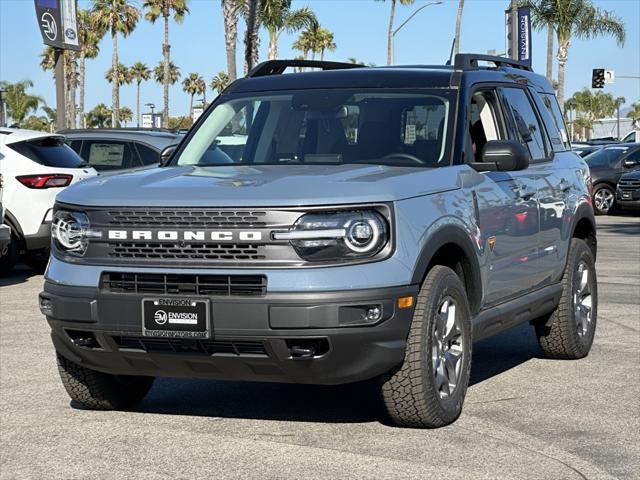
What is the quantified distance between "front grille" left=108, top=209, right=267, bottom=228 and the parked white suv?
8530 millimetres

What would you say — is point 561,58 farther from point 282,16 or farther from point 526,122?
point 526,122

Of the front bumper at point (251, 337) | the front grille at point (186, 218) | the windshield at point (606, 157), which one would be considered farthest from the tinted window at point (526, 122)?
the windshield at point (606, 157)

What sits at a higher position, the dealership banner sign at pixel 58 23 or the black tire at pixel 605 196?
the dealership banner sign at pixel 58 23

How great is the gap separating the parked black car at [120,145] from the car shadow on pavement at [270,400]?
8907mm

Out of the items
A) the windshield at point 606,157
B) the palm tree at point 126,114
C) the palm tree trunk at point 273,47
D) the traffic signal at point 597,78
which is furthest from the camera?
the palm tree at point 126,114

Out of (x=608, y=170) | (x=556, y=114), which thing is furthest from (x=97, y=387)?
(x=608, y=170)

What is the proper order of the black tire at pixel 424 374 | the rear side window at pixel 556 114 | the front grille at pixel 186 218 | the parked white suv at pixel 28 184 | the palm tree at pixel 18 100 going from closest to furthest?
the front grille at pixel 186 218 < the black tire at pixel 424 374 < the rear side window at pixel 556 114 < the parked white suv at pixel 28 184 < the palm tree at pixel 18 100

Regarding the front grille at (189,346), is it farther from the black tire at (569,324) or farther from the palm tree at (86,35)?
the palm tree at (86,35)

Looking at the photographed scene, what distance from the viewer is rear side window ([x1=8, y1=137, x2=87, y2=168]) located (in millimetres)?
14297

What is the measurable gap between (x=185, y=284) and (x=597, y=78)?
55.5m

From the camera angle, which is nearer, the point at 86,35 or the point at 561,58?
the point at 561,58

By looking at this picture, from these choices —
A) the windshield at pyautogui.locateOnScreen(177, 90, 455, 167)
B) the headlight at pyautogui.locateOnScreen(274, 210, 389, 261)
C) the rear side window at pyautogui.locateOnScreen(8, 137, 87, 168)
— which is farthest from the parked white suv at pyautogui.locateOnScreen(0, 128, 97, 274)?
the headlight at pyautogui.locateOnScreen(274, 210, 389, 261)

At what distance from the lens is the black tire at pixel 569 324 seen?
8.30 meters

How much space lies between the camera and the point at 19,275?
608 inches
